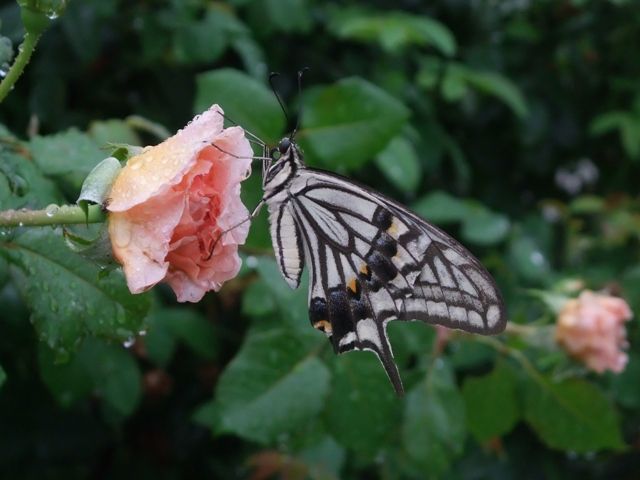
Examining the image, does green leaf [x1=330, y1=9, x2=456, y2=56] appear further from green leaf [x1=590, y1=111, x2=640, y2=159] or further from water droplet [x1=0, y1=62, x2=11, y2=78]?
water droplet [x1=0, y1=62, x2=11, y2=78]

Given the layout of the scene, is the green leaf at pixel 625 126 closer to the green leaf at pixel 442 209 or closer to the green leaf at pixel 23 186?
the green leaf at pixel 442 209

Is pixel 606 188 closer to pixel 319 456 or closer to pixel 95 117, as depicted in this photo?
pixel 319 456

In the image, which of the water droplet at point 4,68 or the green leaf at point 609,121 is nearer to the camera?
the water droplet at point 4,68

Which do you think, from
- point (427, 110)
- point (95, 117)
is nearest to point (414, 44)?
point (427, 110)

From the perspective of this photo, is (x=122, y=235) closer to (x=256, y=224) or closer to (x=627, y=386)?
(x=256, y=224)

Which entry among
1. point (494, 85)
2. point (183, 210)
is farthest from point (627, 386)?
point (183, 210)

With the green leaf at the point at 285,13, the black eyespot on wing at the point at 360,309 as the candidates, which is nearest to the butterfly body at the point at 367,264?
the black eyespot on wing at the point at 360,309

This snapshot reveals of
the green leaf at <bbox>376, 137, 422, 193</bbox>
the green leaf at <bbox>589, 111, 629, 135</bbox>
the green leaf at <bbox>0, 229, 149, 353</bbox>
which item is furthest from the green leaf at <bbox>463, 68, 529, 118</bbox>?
the green leaf at <bbox>0, 229, 149, 353</bbox>
